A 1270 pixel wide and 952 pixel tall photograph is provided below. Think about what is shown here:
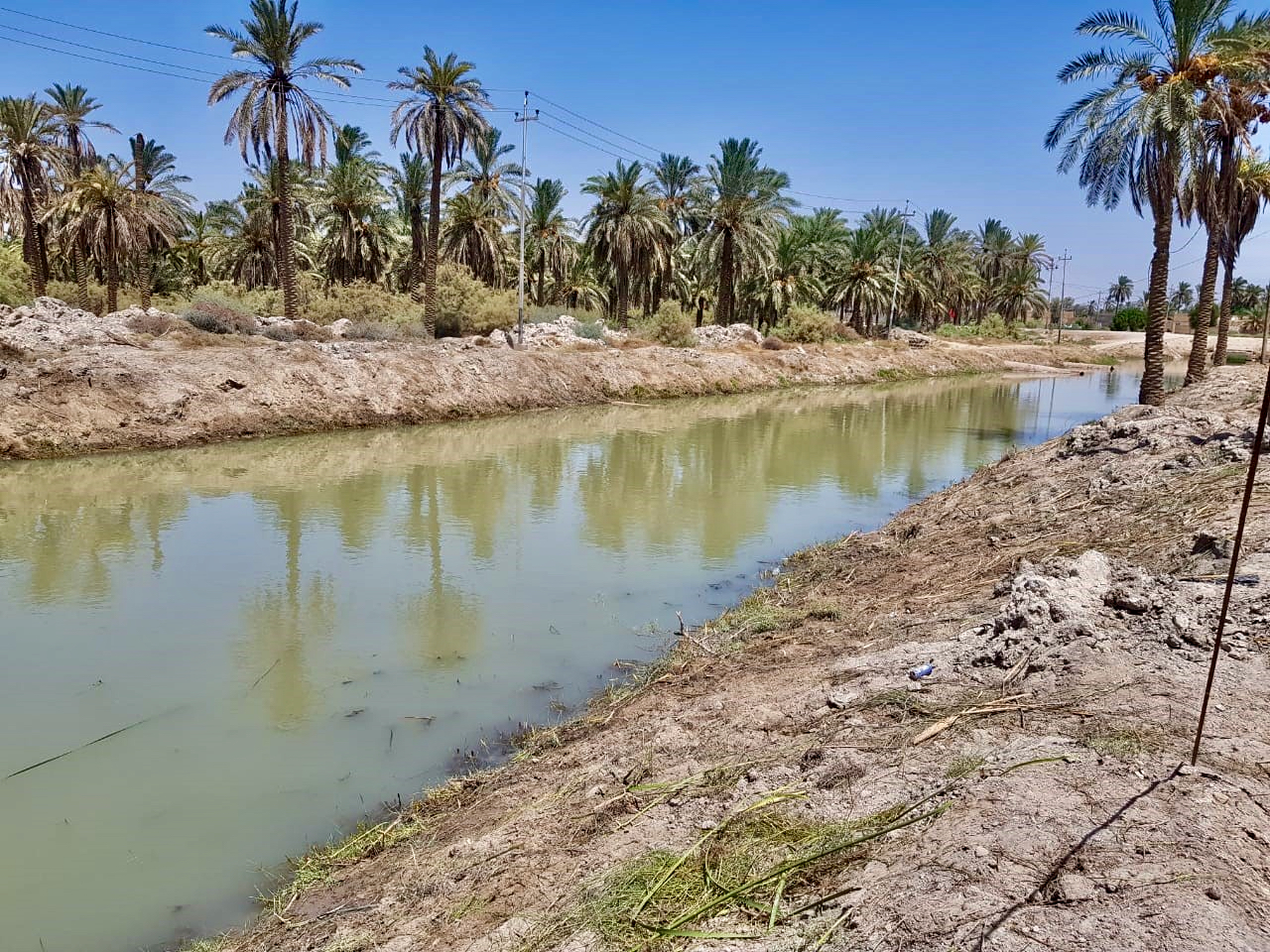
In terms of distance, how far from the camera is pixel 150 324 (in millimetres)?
26344

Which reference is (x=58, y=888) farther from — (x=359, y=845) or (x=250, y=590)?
(x=250, y=590)

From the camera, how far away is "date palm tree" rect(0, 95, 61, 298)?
33969 mm

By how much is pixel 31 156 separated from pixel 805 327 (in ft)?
131

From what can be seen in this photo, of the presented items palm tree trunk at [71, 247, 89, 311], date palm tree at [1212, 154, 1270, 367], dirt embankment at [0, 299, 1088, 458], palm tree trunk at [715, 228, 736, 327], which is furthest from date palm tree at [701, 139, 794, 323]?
palm tree trunk at [71, 247, 89, 311]

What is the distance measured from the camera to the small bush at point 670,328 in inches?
1629

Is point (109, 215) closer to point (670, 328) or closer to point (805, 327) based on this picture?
point (670, 328)

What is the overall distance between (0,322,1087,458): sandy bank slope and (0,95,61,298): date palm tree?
18.0m

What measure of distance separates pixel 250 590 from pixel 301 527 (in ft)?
10.1

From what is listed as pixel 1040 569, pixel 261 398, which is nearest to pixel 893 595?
pixel 1040 569

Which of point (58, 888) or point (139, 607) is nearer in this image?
point (58, 888)

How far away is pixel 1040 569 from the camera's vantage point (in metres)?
7.09

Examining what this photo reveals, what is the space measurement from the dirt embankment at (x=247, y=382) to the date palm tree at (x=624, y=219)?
25.5 ft

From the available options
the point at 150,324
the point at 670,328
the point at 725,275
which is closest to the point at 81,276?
the point at 150,324

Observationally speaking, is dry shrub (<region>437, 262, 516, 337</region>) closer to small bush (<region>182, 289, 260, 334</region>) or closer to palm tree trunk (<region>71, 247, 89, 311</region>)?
small bush (<region>182, 289, 260, 334</region>)
